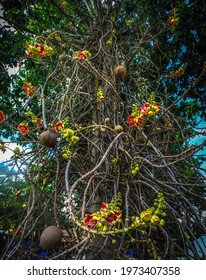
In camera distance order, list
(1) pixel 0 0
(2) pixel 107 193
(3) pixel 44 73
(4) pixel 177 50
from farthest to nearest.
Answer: (3) pixel 44 73 → (4) pixel 177 50 → (1) pixel 0 0 → (2) pixel 107 193

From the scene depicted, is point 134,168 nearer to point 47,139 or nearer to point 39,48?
point 47,139

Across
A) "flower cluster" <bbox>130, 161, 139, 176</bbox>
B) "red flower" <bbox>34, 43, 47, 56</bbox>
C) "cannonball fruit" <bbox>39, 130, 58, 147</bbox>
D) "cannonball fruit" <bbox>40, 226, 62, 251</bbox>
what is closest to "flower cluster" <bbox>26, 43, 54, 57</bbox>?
"red flower" <bbox>34, 43, 47, 56</bbox>

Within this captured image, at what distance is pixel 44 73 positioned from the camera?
316 centimetres

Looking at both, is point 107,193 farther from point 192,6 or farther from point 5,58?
point 5,58

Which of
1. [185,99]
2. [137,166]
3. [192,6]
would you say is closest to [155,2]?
[192,6]

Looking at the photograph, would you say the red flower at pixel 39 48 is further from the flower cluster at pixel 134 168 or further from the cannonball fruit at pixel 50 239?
the cannonball fruit at pixel 50 239

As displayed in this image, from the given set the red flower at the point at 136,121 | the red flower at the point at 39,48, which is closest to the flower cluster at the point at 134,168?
the red flower at the point at 136,121

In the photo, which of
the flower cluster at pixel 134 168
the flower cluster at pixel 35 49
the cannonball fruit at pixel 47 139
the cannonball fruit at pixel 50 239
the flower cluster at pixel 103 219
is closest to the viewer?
the flower cluster at pixel 103 219

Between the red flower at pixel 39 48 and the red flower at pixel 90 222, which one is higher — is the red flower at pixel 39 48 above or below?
above

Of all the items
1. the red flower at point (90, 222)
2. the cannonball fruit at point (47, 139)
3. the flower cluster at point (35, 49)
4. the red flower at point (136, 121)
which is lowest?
the red flower at point (90, 222)

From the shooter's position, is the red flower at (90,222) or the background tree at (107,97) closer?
the red flower at (90,222)

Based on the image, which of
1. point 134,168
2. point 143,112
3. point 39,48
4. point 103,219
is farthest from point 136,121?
point 39,48

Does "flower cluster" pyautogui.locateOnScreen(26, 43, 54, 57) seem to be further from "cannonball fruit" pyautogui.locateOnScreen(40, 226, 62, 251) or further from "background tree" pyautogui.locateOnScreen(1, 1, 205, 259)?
"cannonball fruit" pyautogui.locateOnScreen(40, 226, 62, 251)
